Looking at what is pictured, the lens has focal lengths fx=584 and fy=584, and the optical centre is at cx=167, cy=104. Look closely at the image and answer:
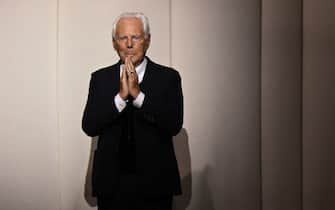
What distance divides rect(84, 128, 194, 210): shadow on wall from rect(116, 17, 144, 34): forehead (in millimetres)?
400

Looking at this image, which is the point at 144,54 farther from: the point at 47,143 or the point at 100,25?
the point at 47,143

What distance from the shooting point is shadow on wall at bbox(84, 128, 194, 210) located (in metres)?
2.07

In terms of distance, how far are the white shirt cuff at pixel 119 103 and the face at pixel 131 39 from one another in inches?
5.4

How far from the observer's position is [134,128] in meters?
1.94

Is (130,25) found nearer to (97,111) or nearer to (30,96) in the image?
(97,111)

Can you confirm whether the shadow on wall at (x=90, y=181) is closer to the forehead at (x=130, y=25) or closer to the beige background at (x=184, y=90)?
the beige background at (x=184, y=90)

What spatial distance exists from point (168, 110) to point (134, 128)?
0.13m

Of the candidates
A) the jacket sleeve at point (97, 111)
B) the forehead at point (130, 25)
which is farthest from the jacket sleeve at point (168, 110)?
the forehead at point (130, 25)

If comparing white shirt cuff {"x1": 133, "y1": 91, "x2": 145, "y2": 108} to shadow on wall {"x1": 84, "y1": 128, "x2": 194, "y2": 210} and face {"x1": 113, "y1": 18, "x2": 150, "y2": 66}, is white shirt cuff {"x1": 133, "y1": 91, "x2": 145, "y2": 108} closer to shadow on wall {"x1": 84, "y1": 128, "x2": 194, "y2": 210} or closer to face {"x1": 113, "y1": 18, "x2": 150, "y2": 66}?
face {"x1": 113, "y1": 18, "x2": 150, "y2": 66}

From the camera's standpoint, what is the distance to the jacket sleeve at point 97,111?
75.5 inches

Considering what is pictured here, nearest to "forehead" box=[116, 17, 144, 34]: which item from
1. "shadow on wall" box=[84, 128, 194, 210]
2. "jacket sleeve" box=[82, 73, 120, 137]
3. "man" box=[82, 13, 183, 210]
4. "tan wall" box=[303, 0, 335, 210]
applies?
"man" box=[82, 13, 183, 210]

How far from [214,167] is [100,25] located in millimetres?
650

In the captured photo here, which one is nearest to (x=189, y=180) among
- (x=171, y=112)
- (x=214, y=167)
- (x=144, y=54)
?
(x=214, y=167)

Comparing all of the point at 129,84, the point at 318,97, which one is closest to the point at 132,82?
the point at 129,84
